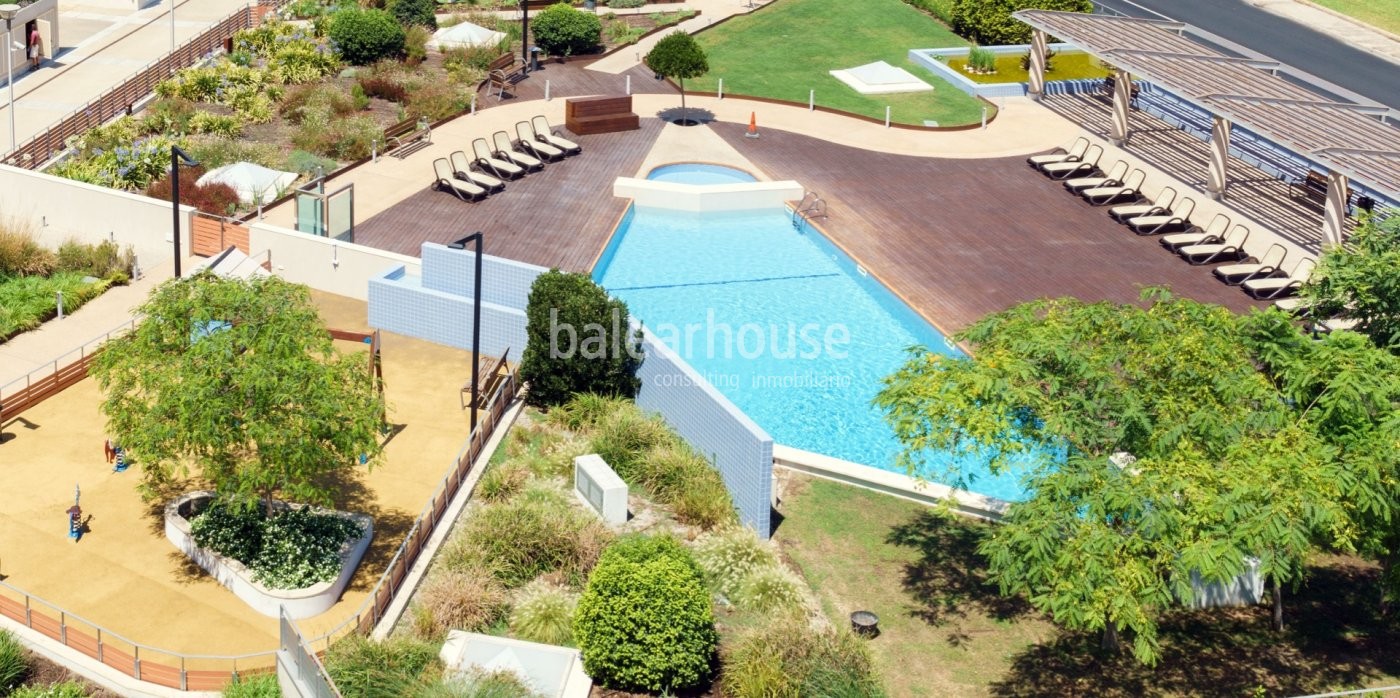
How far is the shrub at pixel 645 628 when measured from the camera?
20.7m

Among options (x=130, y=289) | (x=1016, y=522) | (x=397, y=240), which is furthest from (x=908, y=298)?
(x=130, y=289)

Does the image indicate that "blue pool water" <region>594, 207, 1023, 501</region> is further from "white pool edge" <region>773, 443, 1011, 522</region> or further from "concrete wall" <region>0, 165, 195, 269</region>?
"concrete wall" <region>0, 165, 195, 269</region>

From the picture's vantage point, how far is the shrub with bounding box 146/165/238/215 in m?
34.9

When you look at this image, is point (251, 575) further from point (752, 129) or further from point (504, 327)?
point (752, 129)

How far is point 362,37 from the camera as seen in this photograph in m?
45.4

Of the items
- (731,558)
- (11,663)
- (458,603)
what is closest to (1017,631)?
(731,558)

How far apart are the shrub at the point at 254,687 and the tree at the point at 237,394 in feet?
8.55

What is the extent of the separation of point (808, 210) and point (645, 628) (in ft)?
59.2

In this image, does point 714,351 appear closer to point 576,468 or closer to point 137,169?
point 576,468

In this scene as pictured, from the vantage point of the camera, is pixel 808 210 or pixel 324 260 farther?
pixel 808 210

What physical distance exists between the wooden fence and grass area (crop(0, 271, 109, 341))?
263 inches

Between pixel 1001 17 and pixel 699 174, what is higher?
pixel 1001 17

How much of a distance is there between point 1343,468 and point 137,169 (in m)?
28.5

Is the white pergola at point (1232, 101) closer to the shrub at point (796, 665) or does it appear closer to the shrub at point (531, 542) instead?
the shrub at point (796, 665)
